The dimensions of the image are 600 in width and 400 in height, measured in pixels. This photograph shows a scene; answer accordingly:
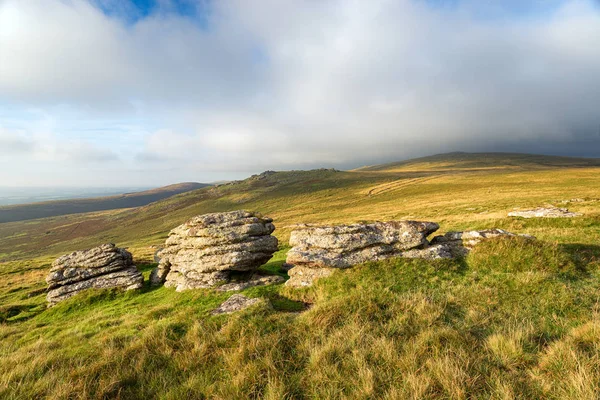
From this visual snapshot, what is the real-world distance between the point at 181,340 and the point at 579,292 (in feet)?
52.6

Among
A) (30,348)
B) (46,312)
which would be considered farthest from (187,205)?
(30,348)

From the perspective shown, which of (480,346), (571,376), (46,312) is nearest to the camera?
(571,376)

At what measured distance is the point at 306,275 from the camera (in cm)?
1580

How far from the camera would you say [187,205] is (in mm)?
186250

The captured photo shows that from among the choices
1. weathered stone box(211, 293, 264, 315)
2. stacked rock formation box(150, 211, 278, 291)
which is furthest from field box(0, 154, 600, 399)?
stacked rock formation box(150, 211, 278, 291)

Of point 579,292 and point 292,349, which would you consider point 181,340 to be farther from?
point 579,292

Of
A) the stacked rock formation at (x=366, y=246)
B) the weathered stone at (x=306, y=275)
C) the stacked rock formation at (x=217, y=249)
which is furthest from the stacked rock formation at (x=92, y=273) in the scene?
the stacked rock formation at (x=366, y=246)

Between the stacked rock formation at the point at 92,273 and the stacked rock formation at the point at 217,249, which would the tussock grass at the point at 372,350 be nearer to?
the stacked rock formation at the point at 217,249

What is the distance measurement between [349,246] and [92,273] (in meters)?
24.8

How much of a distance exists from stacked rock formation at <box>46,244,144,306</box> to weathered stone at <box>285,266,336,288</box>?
603 inches

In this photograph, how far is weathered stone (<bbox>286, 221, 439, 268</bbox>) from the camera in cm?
1584

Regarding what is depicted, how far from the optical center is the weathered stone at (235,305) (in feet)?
39.8

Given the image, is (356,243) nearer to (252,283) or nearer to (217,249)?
(252,283)

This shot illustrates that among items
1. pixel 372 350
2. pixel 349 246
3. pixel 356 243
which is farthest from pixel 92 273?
pixel 372 350
